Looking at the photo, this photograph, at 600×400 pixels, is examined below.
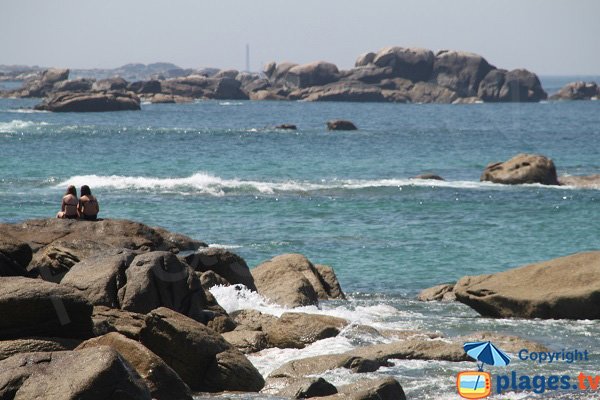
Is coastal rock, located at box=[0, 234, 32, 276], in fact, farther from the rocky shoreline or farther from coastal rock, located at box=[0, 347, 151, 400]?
coastal rock, located at box=[0, 347, 151, 400]

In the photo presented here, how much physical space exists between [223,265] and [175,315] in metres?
6.64

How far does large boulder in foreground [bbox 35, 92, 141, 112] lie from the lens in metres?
108

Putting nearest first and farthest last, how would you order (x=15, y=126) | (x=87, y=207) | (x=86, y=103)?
(x=87, y=207) → (x=15, y=126) → (x=86, y=103)

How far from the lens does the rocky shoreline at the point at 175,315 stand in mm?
11773

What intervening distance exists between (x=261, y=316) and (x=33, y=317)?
558 cm

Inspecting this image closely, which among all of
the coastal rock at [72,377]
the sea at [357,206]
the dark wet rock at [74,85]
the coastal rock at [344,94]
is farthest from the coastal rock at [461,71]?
the coastal rock at [72,377]

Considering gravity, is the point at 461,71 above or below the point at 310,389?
below

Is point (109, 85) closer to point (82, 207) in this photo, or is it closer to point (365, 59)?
point (365, 59)

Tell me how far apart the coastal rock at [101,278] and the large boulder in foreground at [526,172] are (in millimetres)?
28368

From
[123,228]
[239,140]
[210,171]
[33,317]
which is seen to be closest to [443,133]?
[239,140]

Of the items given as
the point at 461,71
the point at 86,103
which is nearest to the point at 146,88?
the point at 86,103

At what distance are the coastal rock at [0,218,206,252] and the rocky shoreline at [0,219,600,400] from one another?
33 millimetres

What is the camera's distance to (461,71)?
166 metres

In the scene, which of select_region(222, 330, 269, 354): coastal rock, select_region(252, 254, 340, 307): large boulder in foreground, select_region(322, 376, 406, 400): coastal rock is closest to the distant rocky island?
select_region(252, 254, 340, 307): large boulder in foreground
